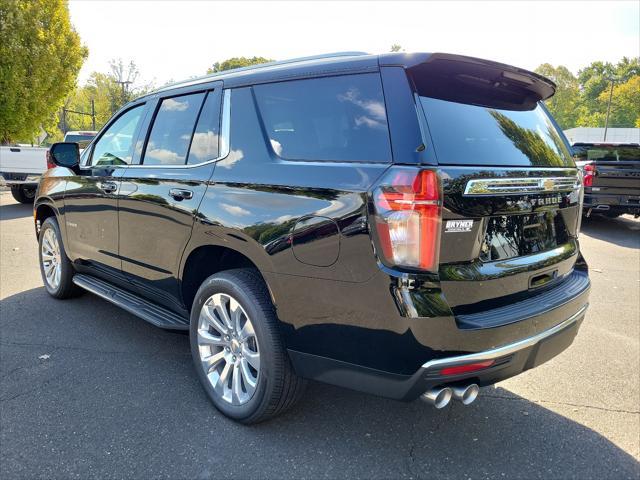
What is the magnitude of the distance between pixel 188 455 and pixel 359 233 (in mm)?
1475

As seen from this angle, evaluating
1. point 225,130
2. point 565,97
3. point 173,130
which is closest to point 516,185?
point 225,130

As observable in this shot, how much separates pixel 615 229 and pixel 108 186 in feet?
34.7

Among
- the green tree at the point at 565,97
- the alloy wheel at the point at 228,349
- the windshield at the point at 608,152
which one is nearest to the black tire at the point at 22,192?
the alloy wheel at the point at 228,349

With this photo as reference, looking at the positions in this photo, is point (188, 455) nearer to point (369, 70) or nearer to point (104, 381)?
point (104, 381)

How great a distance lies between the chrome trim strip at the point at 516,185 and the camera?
86.4 inches

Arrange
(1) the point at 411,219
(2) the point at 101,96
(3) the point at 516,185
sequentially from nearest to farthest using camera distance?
1. (1) the point at 411,219
2. (3) the point at 516,185
3. (2) the point at 101,96

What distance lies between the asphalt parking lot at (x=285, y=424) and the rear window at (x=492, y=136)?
4.96 feet

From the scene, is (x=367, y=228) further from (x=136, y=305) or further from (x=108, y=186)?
(x=108, y=186)

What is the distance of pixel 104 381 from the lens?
3314 mm

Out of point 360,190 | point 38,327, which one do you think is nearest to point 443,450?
point 360,190

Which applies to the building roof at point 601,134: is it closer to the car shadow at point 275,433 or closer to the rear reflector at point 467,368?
the car shadow at point 275,433

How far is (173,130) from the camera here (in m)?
3.49

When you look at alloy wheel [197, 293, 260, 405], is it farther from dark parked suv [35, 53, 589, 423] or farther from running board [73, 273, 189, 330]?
running board [73, 273, 189, 330]

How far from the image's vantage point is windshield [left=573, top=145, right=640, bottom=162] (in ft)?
33.3
